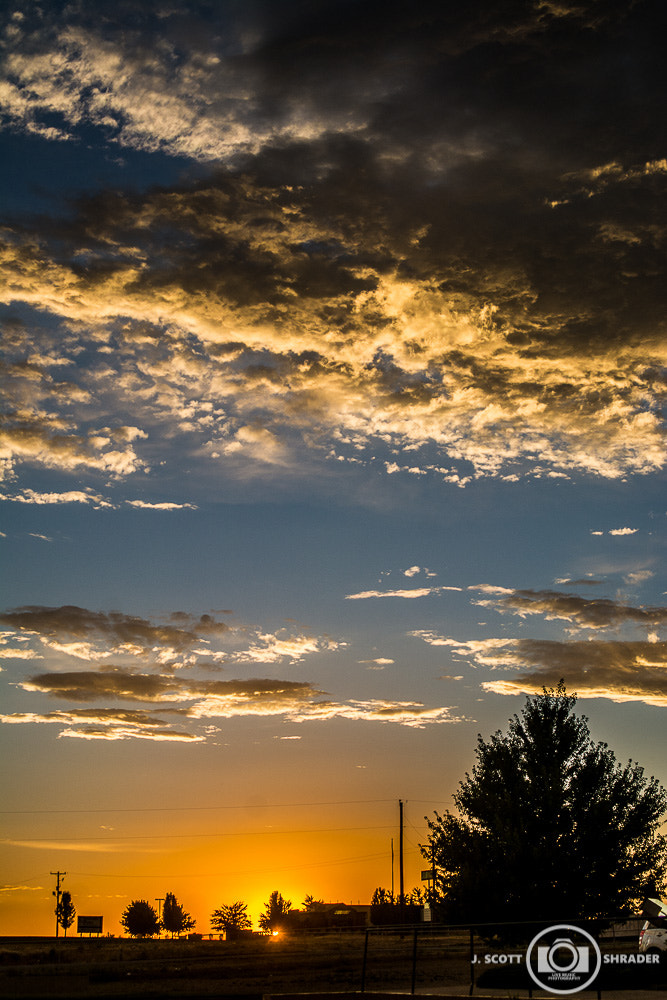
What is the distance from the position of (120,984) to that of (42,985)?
3.79 m

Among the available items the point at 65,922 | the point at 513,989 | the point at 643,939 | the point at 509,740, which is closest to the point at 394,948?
the point at 513,989

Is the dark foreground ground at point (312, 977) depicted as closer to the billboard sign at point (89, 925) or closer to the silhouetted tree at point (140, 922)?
the billboard sign at point (89, 925)

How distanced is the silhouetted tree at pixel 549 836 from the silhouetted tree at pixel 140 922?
16865 centimetres

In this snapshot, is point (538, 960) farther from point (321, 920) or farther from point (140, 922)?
point (140, 922)

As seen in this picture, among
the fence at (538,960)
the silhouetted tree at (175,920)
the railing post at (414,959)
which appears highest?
the fence at (538,960)

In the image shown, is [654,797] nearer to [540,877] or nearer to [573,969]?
[540,877]

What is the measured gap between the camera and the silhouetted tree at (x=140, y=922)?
18150 cm

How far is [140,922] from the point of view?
182 metres

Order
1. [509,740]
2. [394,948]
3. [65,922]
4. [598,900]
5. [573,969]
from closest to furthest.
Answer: [573,969], [394,948], [598,900], [509,740], [65,922]

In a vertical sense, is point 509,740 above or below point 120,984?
above

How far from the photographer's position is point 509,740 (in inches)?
1433
